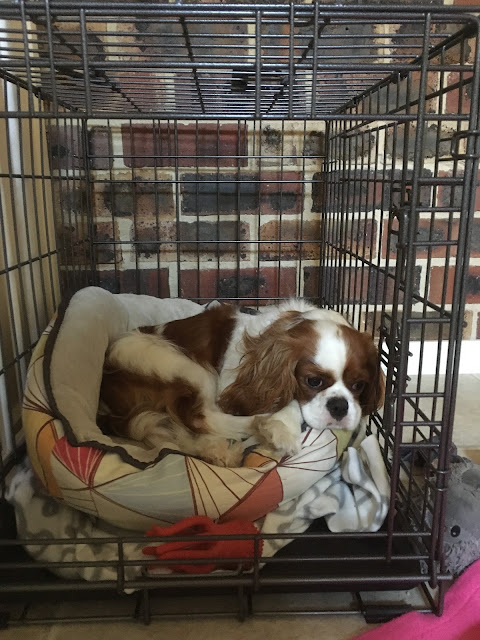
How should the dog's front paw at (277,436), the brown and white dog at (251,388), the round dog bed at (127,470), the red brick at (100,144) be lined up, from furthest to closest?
the red brick at (100,144), the brown and white dog at (251,388), the dog's front paw at (277,436), the round dog bed at (127,470)

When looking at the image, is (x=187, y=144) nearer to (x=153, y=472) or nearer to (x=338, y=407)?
(x=338, y=407)

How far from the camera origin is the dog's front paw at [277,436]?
1.14m

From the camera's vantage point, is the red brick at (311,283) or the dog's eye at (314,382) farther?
the red brick at (311,283)

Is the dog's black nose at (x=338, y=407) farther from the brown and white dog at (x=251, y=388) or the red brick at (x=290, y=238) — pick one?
the red brick at (x=290, y=238)

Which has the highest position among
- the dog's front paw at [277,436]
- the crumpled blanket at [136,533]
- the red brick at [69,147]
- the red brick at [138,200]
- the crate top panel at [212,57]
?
the crate top panel at [212,57]

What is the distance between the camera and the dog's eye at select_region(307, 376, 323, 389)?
4.30 ft

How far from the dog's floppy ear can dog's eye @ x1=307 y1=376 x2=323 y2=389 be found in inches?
1.5

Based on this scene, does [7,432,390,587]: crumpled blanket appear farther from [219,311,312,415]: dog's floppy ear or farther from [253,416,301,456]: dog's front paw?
[219,311,312,415]: dog's floppy ear

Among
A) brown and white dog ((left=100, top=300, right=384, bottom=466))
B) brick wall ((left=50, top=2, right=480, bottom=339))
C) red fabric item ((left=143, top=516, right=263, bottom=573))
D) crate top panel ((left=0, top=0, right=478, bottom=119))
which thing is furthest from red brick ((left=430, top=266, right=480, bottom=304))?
red fabric item ((left=143, top=516, right=263, bottom=573))

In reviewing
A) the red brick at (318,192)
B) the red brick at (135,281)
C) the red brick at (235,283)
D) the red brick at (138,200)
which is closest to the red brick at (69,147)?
the red brick at (138,200)

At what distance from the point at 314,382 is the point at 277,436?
20 centimetres

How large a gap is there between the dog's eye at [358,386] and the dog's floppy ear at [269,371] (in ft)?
0.48

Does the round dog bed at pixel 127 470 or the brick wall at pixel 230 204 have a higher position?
the brick wall at pixel 230 204

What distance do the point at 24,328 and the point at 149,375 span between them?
0.42 m
